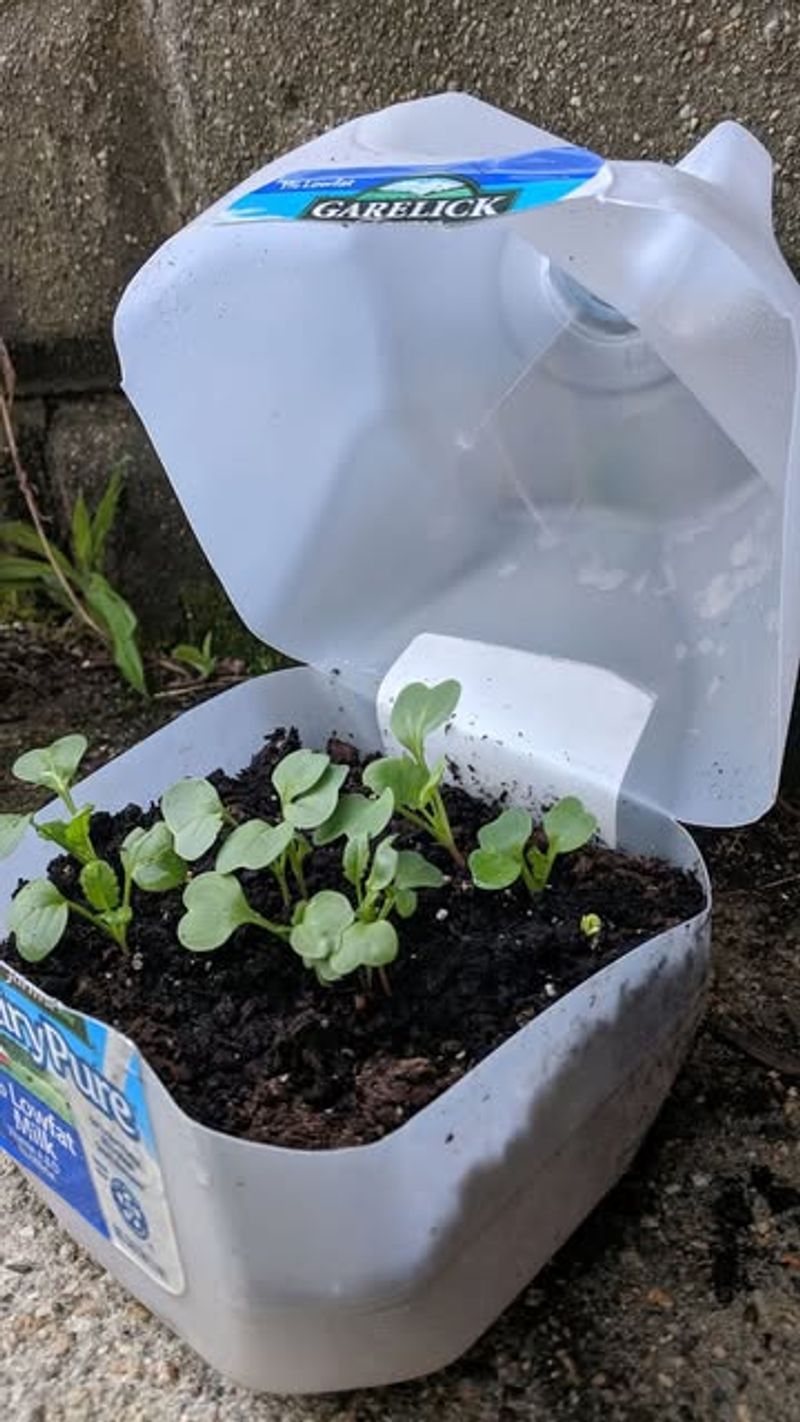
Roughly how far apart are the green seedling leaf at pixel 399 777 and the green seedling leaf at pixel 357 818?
1 cm

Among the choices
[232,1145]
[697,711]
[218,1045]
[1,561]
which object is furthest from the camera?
[1,561]

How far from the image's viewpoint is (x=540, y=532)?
830mm

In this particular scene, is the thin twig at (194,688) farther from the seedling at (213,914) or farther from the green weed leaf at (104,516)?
the seedling at (213,914)

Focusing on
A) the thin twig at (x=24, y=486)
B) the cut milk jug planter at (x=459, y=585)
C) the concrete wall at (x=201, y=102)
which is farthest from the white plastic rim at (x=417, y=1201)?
the thin twig at (x=24, y=486)

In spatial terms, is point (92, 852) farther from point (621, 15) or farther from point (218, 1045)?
point (621, 15)

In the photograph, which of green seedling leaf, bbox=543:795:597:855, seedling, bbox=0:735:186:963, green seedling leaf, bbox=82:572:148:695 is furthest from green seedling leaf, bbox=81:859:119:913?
green seedling leaf, bbox=82:572:148:695

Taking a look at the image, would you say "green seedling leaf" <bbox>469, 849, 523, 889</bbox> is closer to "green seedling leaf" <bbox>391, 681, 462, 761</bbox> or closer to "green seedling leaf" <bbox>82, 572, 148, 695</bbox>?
"green seedling leaf" <bbox>391, 681, 462, 761</bbox>

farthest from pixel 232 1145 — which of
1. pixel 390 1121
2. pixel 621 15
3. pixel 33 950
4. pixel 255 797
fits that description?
pixel 621 15

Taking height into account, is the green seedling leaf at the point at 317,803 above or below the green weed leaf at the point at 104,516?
above

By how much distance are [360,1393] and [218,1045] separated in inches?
6.2

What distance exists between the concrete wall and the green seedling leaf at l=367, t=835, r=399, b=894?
0.43 meters

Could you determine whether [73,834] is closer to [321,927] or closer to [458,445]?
[321,927]

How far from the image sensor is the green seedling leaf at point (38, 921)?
661 mm

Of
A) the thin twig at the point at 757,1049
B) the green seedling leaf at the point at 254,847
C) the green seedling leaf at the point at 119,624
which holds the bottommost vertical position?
the thin twig at the point at 757,1049
